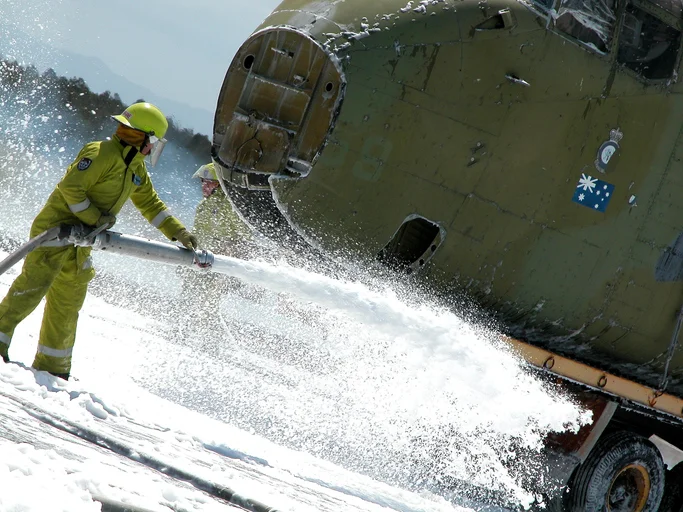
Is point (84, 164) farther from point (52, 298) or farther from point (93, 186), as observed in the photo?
point (52, 298)

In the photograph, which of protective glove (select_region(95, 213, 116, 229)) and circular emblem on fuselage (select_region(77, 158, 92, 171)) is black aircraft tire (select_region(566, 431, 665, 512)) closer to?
protective glove (select_region(95, 213, 116, 229))

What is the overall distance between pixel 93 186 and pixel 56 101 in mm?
16168

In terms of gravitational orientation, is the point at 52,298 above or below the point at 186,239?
below

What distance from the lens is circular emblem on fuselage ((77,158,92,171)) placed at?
5223 millimetres

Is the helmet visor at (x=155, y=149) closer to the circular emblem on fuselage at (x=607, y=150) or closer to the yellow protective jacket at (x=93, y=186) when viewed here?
the yellow protective jacket at (x=93, y=186)

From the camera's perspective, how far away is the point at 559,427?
19.5 ft

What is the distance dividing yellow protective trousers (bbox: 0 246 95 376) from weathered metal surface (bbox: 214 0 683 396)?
3.64 feet

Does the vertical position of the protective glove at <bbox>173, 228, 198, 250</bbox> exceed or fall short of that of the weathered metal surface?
it falls short

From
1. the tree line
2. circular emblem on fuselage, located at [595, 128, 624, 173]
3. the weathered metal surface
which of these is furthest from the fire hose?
the tree line

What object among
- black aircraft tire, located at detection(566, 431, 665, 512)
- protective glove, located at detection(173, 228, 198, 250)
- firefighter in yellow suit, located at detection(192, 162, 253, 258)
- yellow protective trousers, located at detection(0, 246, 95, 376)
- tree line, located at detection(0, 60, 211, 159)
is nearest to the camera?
yellow protective trousers, located at detection(0, 246, 95, 376)

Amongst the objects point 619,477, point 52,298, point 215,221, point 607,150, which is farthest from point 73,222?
point 619,477

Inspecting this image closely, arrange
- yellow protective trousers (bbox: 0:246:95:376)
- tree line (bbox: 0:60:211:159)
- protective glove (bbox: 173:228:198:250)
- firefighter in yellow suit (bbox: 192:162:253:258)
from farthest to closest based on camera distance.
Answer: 1. tree line (bbox: 0:60:211:159)
2. firefighter in yellow suit (bbox: 192:162:253:258)
3. protective glove (bbox: 173:228:198:250)
4. yellow protective trousers (bbox: 0:246:95:376)

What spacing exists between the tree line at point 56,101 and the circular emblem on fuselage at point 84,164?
14.2 meters

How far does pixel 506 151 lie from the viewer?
5340 mm
